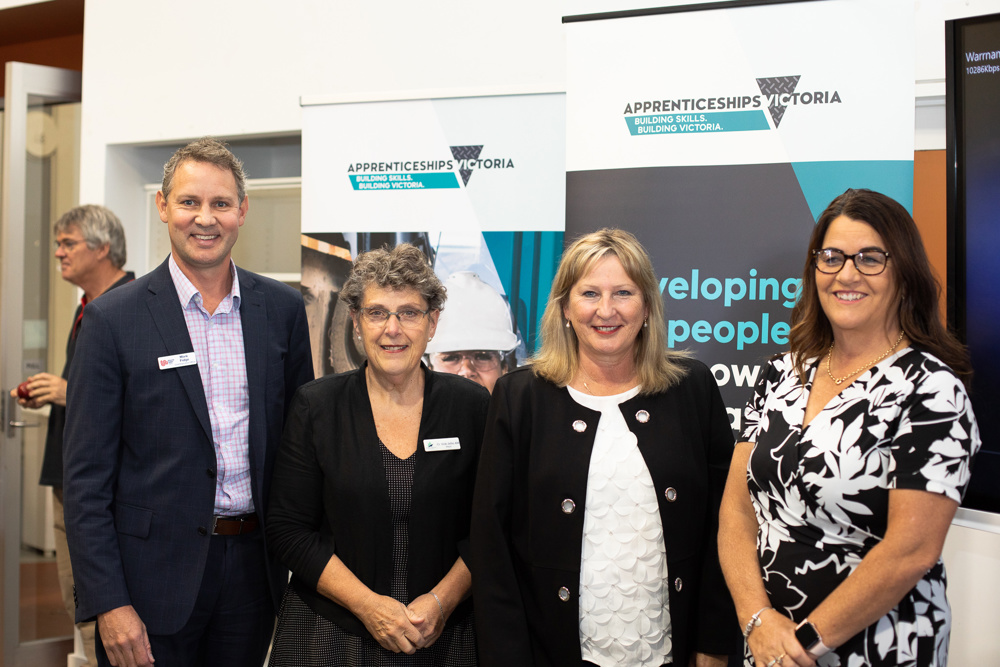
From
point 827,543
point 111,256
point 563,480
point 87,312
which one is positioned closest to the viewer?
point 827,543

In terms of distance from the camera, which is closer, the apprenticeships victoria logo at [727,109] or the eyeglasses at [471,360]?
the apprenticeships victoria logo at [727,109]

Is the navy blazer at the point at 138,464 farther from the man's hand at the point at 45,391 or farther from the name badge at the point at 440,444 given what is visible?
the man's hand at the point at 45,391

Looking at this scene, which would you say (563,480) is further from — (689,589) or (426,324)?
(426,324)

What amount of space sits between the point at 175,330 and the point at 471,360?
1.29 metres

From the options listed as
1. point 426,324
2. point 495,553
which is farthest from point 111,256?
point 495,553

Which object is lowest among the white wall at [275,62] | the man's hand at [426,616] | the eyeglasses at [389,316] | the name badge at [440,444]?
the man's hand at [426,616]

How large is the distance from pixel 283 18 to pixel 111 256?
1.48 metres

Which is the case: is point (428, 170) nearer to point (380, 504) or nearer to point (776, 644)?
point (380, 504)

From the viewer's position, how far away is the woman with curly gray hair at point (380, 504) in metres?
1.92

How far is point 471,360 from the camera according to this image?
3.10 m

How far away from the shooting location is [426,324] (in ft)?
6.70

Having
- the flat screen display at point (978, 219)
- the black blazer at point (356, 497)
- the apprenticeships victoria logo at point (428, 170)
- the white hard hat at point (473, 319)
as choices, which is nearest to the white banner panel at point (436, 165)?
the apprenticeships victoria logo at point (428, 170)

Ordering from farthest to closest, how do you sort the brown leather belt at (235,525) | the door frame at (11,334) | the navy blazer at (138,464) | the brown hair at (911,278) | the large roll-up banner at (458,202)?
the door frame at (11,334)
the large roll-up banner at (458,202)
the brown leather belt at (235,525)
the navy blazer at (138,464)
the brown hair at (911,278)

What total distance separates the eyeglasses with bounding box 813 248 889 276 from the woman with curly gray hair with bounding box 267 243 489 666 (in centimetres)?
99
